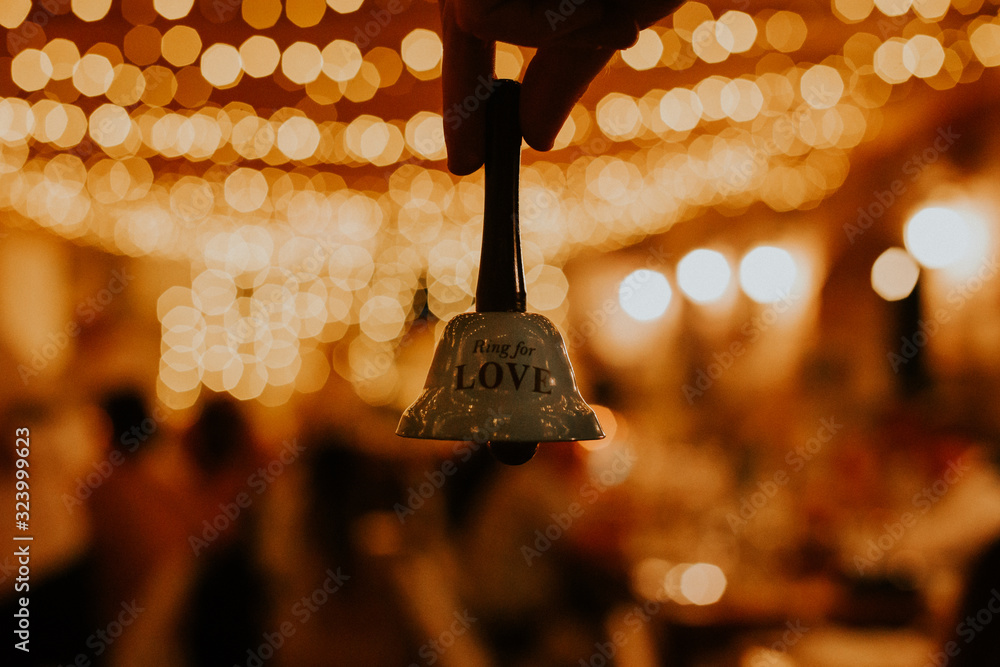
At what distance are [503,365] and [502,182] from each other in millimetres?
234

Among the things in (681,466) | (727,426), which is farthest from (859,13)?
(727,426)

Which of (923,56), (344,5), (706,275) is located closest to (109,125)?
(344,5)

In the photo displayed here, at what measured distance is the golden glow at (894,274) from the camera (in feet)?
20.8

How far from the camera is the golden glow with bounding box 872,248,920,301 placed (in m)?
6.35

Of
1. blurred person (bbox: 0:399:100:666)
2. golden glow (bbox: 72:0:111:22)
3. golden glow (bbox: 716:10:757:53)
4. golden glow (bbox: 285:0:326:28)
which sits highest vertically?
golden glow (bbox: 716:10:757:53)

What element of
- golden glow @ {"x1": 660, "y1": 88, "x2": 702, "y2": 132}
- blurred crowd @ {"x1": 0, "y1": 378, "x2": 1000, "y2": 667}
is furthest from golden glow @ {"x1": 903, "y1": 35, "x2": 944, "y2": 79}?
blurred crowd @ {"x1": 0, "y1": 378, "x2": 1000, "y2": 667}

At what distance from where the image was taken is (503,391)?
1.01 m

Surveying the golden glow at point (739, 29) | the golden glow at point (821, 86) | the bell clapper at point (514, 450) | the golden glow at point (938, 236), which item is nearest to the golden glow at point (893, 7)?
the golden glow at point (739, 29)

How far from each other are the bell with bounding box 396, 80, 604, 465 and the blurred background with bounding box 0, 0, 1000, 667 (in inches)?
3.6

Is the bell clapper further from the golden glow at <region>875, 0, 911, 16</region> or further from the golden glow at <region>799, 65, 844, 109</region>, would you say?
the golden glow at <region>799, 65, 844, 109</region>

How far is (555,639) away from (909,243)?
4.20m

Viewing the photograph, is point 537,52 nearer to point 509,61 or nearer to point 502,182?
point 502,182

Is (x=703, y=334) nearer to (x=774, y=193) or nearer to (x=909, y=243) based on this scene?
(x=774, y=193)

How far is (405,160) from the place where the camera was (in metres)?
8.01
